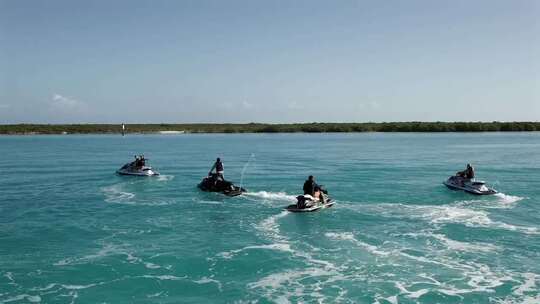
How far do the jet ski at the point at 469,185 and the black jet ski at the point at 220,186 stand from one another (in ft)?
52.0

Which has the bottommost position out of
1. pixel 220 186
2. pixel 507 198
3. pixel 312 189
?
pixel 507 198

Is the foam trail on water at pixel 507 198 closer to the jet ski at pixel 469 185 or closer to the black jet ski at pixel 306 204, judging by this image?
the jet ski at pixel 469 185

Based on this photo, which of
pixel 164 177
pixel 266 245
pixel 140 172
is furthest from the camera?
pixel 140 172

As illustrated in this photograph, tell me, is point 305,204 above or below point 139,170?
below

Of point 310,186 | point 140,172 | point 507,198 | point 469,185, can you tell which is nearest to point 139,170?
point 140,172

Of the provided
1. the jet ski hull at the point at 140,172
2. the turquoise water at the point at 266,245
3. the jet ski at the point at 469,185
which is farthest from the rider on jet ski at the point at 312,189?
the jet ski hull at the point at 140,172

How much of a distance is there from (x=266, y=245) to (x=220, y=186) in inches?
560

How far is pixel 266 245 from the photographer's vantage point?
22.3 m

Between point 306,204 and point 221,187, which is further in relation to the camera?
point 221,187

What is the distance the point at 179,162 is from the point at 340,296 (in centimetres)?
4937

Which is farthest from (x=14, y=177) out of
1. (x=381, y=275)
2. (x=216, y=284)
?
(x=381, y=275)

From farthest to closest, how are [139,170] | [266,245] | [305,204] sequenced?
[139,170] → [305,204] → [266,245]

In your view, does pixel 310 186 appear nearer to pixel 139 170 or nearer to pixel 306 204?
pixel 306 204

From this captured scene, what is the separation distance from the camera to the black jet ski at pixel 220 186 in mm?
35309
